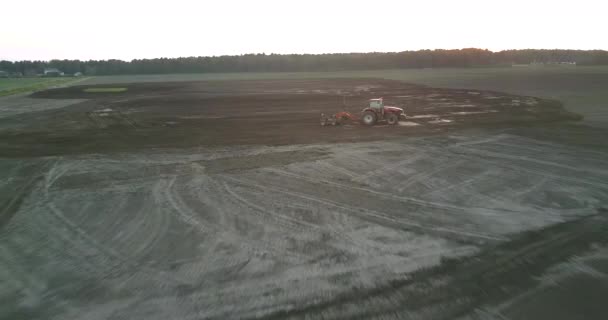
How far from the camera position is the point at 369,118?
2394 cm

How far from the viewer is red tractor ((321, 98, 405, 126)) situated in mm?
23891

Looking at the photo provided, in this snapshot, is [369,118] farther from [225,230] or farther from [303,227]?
[225,230]

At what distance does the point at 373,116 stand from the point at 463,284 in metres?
16.8

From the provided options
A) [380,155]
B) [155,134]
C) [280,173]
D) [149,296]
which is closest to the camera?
[149,296]

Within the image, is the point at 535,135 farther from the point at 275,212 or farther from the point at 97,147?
the point at 97,147

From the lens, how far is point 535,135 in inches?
820

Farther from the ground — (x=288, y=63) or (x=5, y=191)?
(x=288, y=63)

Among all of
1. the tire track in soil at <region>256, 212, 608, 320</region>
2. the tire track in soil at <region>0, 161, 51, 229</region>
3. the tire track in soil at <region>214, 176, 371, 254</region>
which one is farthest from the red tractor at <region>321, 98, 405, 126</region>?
the tire track in soil at <region>256, 212, 608, 320</region>

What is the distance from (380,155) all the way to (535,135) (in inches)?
360

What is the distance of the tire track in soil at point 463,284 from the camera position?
6988 mm

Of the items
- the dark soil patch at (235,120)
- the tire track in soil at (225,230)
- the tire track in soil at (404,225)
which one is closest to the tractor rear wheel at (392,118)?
the dark soil patch at (235,120)

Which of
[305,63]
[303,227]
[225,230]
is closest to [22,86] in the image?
[305,63]

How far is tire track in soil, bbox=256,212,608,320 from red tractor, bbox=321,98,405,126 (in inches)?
578

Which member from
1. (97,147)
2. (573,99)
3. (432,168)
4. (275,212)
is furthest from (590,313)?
(573,99)
